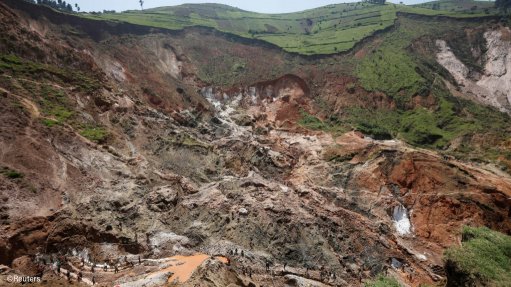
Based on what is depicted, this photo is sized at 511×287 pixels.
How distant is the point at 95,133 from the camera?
46.8 meters

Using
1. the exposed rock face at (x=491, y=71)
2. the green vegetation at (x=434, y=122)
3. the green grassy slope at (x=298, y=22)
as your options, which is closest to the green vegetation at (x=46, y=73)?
the green grassy slope at (x=298, y=22)

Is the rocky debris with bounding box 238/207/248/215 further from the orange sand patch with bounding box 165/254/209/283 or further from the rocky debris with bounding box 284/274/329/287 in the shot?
the rocky debris with bounding box 284/274/329/287

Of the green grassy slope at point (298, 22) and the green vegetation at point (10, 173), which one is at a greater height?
the green grassy slope at point (298, 22)

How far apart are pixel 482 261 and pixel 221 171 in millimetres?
30839

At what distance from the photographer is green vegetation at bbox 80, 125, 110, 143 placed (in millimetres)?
45659

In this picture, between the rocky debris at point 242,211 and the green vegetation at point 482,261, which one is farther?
the rocky debris at point 242,211

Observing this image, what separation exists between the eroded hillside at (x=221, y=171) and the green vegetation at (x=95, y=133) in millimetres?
276

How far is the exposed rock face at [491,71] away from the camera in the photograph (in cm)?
8031

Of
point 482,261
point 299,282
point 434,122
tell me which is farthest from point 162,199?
point 434,122

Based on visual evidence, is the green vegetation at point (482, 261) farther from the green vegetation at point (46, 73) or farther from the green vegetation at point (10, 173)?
the green vegetation at point (46, 73)

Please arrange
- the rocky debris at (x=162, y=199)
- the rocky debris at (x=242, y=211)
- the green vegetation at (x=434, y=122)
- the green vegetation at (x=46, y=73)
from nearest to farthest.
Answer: the rocky debris at (x=242, y=211), the rocky debris at (x=162, y=199), the green vegetation at (x=46, y=73), the green vegetation at (x=434, y=122)

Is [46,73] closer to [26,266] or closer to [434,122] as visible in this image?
[26,266]

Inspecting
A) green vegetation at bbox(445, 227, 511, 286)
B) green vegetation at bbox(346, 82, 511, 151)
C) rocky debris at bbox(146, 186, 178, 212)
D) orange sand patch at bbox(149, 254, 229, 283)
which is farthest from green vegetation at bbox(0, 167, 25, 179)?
green vegetation at bbox(346, 82, 511, 151)

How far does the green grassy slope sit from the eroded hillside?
23.0m
